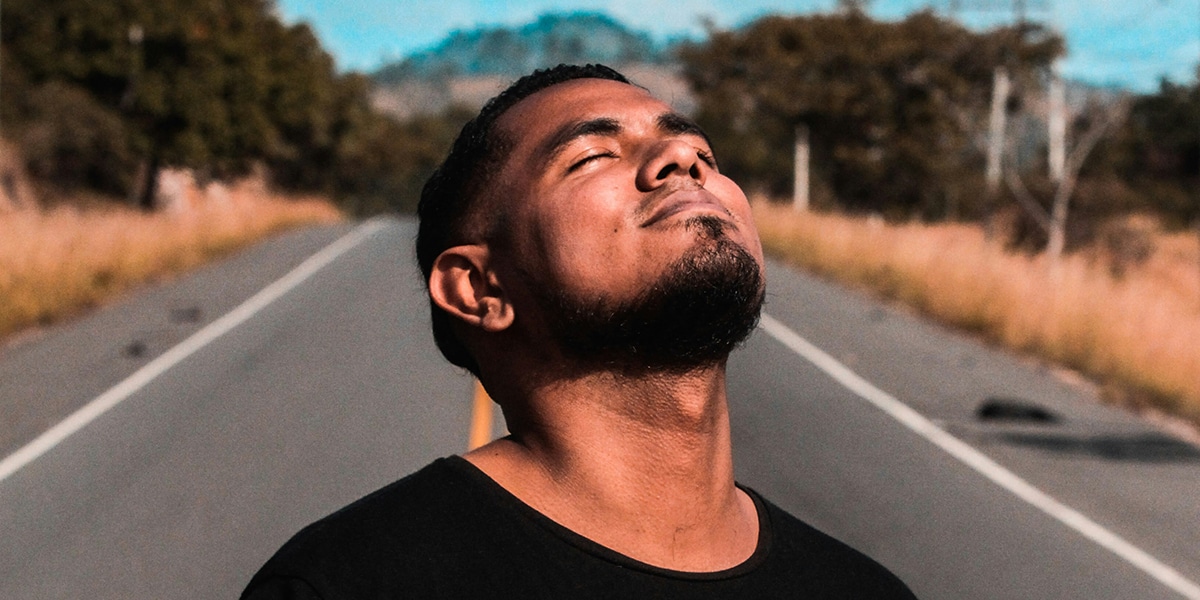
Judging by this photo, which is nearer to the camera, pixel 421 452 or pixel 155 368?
pixel 421 452

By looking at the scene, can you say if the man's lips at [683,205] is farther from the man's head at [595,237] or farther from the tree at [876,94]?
the tree at [876,94]

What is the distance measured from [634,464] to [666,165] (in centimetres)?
41

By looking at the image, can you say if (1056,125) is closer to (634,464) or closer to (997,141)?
(997,141)

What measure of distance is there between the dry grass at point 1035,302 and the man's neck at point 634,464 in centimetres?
1111

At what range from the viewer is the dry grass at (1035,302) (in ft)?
43.9

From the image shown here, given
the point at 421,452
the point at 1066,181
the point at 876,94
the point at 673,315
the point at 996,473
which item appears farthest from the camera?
the point at 876,94

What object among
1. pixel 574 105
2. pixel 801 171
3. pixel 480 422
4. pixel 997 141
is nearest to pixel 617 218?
pixel 574 105

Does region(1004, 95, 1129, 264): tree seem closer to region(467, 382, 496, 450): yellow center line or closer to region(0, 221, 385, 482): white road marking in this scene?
region(0, 221, 385, 482): white road marking

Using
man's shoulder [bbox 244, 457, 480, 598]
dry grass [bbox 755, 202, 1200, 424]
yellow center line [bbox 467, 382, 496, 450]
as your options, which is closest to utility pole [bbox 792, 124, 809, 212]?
dry grass [bbox 755, 202, 1200, 424]

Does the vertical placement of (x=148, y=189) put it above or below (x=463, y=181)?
below

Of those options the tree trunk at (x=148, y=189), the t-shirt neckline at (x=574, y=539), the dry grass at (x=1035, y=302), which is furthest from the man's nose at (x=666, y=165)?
the tree trunk at (x=148, y=189)

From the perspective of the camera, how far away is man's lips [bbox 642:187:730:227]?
1.80 m

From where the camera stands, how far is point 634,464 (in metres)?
1.80

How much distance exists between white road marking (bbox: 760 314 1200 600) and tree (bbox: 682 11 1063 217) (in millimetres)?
25287
